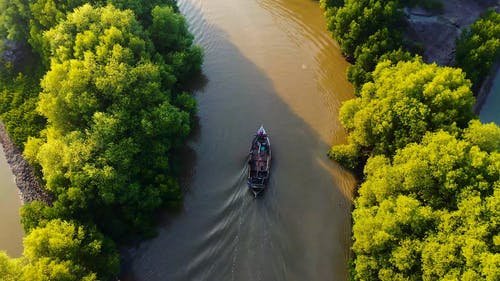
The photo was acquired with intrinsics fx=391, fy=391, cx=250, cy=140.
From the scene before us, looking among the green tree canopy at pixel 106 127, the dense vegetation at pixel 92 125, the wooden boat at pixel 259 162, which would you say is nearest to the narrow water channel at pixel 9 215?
the dense vegetation at pixel 92 125

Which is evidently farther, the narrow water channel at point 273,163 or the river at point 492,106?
the river at point 492,106

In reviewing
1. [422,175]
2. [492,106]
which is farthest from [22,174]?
[492,106]

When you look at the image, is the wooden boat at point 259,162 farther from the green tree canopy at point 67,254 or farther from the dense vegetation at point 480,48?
the dense vegetation at point 480,48

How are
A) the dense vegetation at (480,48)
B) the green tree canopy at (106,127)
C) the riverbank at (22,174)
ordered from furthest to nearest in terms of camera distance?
the dense vegetation at (480,48)
the riverbank at (22,174)
the green tree canopy at (106,127)

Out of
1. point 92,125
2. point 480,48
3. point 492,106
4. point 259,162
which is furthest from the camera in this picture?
point 492,106

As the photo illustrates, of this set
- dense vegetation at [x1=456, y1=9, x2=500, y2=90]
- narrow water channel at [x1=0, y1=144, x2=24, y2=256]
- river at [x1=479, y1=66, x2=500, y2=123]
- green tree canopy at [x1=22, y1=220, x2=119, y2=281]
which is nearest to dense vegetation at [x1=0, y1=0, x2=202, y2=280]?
green tree canopy at [x1=22, y1=220, x2=119, y2=281]

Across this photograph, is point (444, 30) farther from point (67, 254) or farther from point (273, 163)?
point (67, 254)

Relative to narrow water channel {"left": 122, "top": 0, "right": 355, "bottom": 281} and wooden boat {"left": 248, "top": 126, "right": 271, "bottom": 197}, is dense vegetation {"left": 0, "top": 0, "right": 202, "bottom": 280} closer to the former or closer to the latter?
narrow water channel {"left": 122, "top": 0, "right": 355, "bottom": 281}
